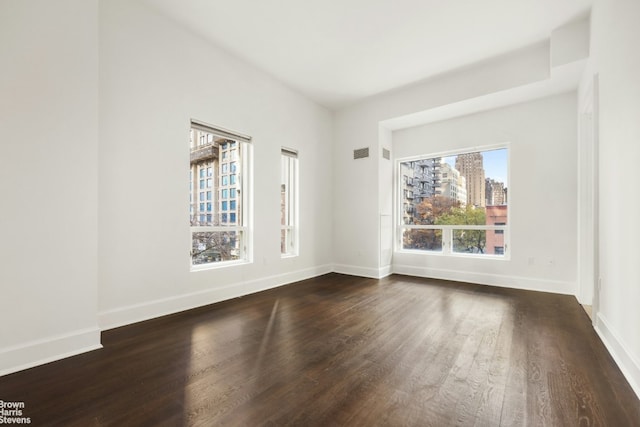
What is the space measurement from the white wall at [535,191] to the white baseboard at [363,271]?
113 centimetres

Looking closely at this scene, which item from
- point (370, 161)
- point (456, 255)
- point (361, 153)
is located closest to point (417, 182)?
point (370, 161)

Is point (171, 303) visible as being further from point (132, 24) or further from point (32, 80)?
point (132, 24)

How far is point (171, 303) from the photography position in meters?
3.24

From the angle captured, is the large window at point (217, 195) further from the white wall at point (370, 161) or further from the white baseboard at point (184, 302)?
the white wall at point (370, 161)

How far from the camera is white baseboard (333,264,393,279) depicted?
17.1 feet

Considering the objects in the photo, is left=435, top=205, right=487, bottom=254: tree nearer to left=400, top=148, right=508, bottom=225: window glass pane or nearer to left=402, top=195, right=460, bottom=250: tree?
left=400, top=148, right=508, bottom=225: window glass pane

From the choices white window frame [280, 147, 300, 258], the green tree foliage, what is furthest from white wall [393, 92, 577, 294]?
white window frame [280, 147, 300, 258]

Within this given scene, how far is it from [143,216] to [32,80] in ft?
4.55

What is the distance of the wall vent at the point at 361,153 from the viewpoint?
541 cm

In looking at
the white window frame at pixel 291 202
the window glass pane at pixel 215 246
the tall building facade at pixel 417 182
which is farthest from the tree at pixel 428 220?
the window glass pane at pixel 215 246

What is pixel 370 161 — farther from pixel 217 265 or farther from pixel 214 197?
pixel 217 265

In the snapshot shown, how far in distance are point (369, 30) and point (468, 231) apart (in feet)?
11.6

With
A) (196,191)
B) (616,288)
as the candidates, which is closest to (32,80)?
(196,191)

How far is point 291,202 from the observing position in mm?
5070
